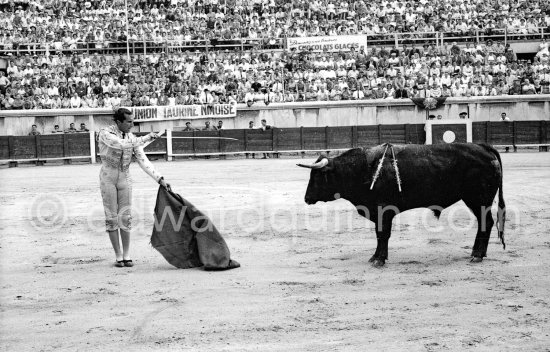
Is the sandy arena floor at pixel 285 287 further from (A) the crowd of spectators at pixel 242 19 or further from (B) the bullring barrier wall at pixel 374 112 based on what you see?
(A) the crowd of spectators at pixel 242 19

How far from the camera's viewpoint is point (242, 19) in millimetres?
25688

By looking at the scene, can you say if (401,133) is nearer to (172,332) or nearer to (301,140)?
(301,140)

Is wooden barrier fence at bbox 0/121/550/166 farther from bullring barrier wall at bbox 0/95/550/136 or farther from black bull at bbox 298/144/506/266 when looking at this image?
black bull at bbox 298/144/506/266

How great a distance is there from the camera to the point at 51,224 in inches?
406

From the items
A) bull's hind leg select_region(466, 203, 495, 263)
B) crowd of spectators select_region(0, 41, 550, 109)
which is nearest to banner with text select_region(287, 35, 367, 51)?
crowd of spectators select_region(0, 41, 550, 109)

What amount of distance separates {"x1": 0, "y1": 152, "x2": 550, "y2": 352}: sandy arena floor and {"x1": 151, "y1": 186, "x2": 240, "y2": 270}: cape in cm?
17

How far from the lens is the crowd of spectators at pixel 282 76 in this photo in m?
A: 22.4

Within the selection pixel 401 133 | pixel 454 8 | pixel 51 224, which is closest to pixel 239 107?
pixel 401 133

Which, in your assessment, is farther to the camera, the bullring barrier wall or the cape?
the bullring barrier wall

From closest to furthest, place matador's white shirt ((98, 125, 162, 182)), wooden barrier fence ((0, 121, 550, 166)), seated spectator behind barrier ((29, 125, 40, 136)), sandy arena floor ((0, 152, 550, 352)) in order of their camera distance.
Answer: sandy arena floor ((0, 152, 550, 352)), matador's white shirt ((98, 125, 162, 182)), wooden barrier fence ((0, 121, 550, 166)), seated spectator behind barrier ((29, 125, 40, 136))

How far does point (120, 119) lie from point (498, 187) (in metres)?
3.36

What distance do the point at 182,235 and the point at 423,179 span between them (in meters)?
2.17

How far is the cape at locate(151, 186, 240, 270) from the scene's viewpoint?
→ 295 inches

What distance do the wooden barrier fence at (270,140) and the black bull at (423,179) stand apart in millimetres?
14598
